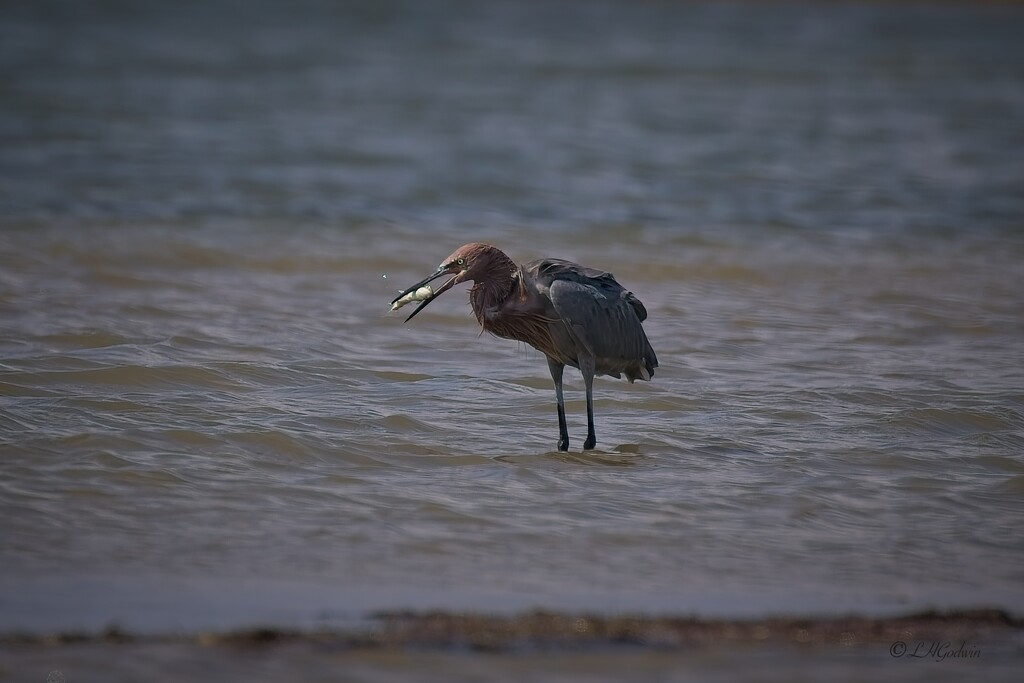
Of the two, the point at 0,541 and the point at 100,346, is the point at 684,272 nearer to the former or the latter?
the point at 100,346

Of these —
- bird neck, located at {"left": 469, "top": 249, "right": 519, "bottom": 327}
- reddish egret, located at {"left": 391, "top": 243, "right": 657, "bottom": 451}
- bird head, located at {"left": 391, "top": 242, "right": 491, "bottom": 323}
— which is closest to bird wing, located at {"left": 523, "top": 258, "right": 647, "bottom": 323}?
reddish egret, located at {"left": 391, "top": 243, "right": 657, "bottom": 451}

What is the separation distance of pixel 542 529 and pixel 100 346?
12.9ft

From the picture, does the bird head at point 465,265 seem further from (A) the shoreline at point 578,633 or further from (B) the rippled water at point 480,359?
(A) the shoreline at point 578,633

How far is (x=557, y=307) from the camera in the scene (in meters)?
6.53

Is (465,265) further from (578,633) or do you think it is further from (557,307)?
(578,633)

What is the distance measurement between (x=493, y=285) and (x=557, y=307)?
16.1 inches

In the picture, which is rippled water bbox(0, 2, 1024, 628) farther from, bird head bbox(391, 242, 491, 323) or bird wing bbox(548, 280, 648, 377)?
bird head bbox(391, 242, 491, 323)

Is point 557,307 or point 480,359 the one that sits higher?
point 557,307

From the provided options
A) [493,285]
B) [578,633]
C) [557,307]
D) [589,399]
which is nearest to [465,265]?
[493,285]

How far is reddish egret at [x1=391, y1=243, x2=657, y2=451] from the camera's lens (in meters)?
6.58

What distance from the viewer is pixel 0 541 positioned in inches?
193

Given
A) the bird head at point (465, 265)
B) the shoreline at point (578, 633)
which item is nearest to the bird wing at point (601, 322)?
the bird head at point (465, 265)

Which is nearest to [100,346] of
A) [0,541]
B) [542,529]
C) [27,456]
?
[27,456]

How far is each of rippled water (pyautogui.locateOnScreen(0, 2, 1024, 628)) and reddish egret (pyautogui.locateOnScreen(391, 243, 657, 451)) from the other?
0.46 m
